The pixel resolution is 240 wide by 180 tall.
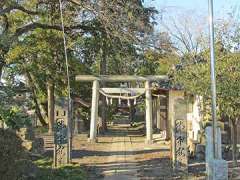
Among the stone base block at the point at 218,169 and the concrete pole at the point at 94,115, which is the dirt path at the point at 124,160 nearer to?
the concrete pole at the point at 94,115

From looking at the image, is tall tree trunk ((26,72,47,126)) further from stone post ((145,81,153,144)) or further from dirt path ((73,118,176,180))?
dirt path ((73,118,176,180))

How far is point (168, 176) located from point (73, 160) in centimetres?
474

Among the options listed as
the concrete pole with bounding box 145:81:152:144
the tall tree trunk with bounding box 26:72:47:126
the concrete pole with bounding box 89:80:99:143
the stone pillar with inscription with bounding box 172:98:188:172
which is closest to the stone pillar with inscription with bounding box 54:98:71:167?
the stone pillar with inscription with bounding box 172:98:188:172

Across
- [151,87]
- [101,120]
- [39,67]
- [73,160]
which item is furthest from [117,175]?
[101,120]

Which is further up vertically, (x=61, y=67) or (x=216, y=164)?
(x=61, y=67)

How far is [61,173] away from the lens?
14.1 meters

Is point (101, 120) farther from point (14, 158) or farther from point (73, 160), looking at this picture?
point (14, 158)

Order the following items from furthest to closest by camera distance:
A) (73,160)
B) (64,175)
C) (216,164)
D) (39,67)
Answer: (39,67) → (73,160) → (64,175) → (216,164)

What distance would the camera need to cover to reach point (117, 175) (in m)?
14.6

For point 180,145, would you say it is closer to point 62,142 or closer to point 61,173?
point 61,173

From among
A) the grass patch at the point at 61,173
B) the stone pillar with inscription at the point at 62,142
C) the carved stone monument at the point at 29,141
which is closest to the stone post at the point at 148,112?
the carved stone monument at the point at 29,141

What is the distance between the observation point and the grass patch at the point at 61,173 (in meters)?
13.2

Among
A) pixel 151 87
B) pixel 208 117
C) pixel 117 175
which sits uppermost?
pixel 151 87

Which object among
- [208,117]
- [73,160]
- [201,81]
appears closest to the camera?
[201,81]
